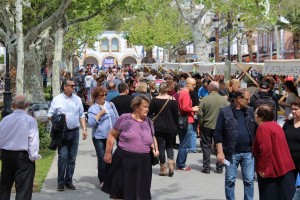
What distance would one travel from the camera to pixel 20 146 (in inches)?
302

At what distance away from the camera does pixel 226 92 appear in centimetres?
1434

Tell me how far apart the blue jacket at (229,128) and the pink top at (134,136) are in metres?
1.04

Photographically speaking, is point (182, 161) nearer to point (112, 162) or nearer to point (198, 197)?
point (198, 197)

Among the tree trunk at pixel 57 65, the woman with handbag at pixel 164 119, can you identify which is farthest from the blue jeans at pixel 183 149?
the tree trunk at pixel 57 65

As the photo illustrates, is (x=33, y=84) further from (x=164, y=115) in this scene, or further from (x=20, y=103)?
(x=20, y=103)

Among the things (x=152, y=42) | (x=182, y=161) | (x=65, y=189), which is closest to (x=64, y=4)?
(x=182, y=161)

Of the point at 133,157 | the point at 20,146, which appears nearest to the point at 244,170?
the point at 133,157

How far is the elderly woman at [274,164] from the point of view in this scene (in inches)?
278

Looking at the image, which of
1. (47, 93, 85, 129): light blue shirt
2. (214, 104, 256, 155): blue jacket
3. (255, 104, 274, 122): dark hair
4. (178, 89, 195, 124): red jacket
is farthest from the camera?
(178, 89, 195, 124): red jacket

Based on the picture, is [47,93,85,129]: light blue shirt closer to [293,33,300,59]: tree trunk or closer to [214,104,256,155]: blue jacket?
[214,104,256,155]: blue jacket

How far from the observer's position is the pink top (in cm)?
736

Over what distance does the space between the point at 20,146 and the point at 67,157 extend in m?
2.20

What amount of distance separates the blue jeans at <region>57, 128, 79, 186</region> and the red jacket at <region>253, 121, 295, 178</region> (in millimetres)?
3492

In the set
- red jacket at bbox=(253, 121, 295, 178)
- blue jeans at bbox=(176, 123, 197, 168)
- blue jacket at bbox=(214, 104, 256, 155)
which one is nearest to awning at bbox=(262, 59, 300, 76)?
blue jeans at bbox=(176, 123, 197, 168)
